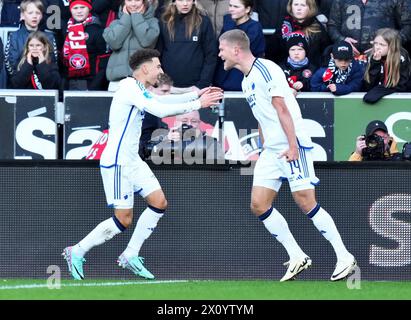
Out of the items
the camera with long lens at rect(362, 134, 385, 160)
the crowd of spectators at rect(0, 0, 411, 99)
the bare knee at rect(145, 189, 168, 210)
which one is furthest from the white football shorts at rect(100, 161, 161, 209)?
the camera with long lens at rect(362, 134, 385, 160)

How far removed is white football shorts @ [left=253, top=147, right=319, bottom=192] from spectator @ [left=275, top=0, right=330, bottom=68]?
2780 mm

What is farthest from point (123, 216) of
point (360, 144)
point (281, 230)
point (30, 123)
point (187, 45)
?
point (187, 45)

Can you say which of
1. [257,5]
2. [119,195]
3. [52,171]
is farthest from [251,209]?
[257,5]

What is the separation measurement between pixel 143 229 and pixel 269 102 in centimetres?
165

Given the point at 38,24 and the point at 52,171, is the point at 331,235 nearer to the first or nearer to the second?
the point at 52,171

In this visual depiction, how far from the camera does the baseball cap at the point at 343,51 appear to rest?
13859mm

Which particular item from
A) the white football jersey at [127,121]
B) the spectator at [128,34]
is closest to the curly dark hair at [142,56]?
the white football jersey at [127,121]

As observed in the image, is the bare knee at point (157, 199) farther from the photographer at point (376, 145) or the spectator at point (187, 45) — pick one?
the spectator at point (187, 45)

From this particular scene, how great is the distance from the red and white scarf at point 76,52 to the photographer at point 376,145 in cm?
320

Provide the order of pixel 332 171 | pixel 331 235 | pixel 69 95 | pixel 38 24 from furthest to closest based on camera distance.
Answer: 1. pixel 38 24
2. pixel 69 95
3. pixel 332 171
4. pixel 331 235

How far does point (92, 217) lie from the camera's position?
12.6 metres

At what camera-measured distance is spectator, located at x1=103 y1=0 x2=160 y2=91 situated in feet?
46.4

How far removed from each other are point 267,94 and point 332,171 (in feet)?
3.95

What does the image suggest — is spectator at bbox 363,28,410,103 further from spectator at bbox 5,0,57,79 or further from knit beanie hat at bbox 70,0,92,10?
spectator at bbox 5,0,57,79
